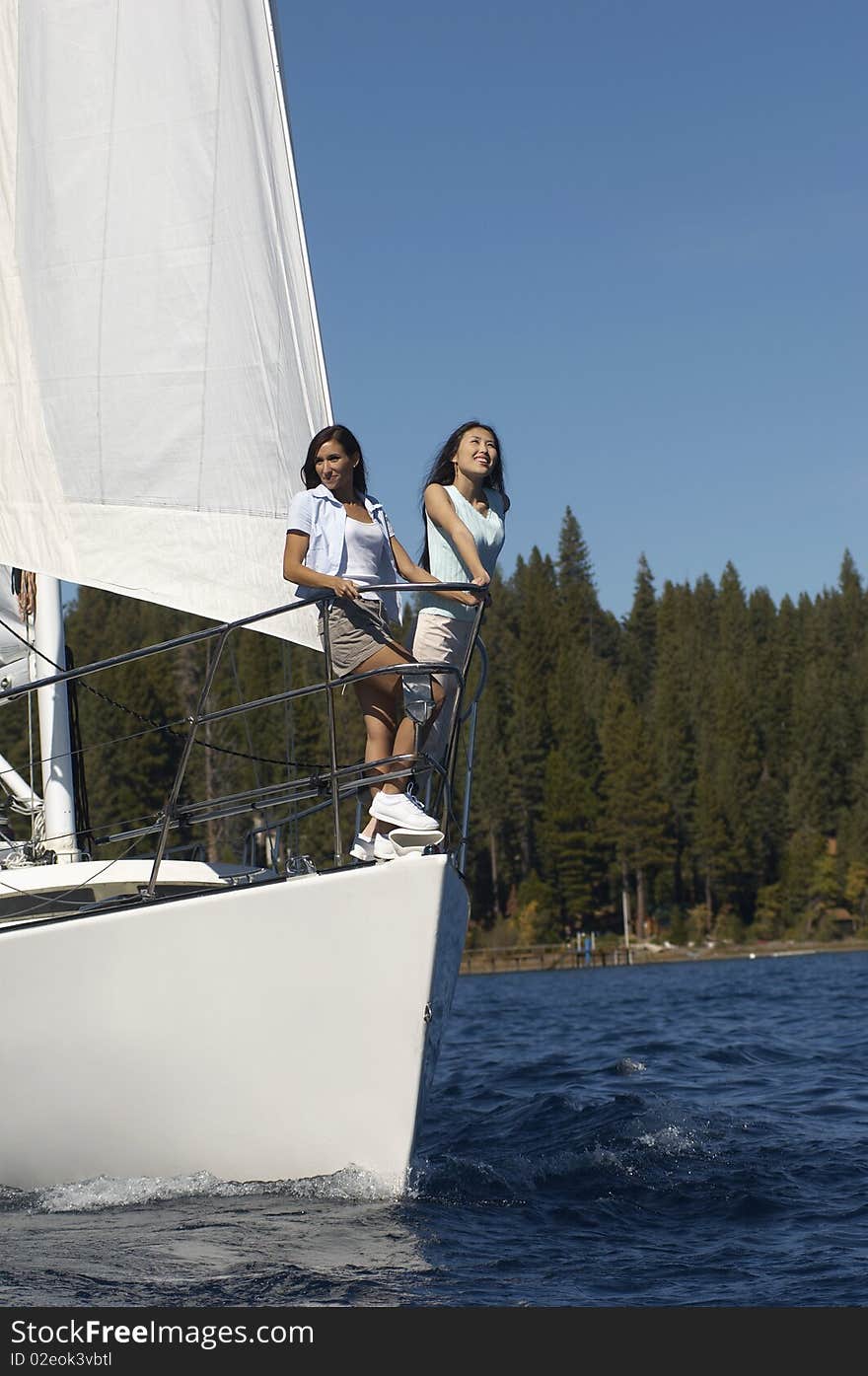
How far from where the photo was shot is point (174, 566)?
8.85 metres

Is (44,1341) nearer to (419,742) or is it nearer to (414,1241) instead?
(414,1241)

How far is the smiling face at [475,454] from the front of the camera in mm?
7652

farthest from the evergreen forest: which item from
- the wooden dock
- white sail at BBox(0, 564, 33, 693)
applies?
white sail at BBox(0, 564, 33, 693)

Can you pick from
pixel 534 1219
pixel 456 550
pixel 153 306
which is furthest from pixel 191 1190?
pixel 153 306

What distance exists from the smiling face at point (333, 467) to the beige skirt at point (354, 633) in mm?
587

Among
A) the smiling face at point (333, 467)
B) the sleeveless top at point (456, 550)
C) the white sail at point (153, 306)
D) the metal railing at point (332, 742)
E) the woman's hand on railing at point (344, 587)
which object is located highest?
the white sail at point (153, 306)

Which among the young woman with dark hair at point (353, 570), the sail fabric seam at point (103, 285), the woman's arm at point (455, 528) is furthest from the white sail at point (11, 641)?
the woman's arm at point (455, 528)

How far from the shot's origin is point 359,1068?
23.1 feet

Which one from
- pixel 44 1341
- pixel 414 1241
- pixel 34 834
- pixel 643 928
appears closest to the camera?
pixel 44 1341

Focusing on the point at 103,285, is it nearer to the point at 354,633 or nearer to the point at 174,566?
the point at 174,566

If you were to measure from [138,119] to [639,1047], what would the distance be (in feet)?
32.0

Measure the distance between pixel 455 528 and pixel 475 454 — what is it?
1.29ft

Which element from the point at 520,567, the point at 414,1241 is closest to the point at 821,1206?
the point at 414,1241

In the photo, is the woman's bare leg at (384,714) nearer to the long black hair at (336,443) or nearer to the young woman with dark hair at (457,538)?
the young woman with dark hair at (457,538)
